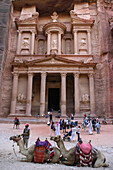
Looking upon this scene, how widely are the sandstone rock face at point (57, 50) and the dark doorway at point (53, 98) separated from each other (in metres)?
0.95

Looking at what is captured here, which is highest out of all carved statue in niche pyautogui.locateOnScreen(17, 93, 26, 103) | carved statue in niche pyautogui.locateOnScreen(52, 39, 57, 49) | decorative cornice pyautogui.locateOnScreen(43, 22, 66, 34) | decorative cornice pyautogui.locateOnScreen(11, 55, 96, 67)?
decorative cornice pyautogui.locateOnScreen(43, 22, 66, 34)

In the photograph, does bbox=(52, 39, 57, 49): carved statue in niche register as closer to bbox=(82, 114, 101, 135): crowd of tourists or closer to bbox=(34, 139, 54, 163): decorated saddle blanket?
bbox=(82, 114, 101, 135): crowd of tourists

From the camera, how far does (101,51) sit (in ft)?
87.0

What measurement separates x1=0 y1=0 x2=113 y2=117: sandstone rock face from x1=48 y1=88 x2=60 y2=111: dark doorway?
95cm

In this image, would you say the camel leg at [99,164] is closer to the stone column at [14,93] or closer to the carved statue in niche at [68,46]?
the stone column at [14,93]

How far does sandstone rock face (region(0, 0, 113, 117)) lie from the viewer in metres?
24.0

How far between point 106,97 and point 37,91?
447 inches

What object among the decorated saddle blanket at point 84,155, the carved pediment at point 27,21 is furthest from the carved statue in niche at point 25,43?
the decorated saddle blanket at point 84,155

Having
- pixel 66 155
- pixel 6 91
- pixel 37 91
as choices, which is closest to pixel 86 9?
pixel 37 91

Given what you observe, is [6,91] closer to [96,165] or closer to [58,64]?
[58,64]

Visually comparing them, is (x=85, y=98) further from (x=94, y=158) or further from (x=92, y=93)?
(x=94, y=158)

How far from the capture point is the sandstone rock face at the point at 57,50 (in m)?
24.0

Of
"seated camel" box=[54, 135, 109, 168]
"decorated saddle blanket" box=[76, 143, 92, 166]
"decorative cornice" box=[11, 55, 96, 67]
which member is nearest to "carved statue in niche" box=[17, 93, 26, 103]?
"decorative cornice" box=[11, 55, 96, 67]

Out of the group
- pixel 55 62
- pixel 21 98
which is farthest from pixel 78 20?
pixel 21 98
